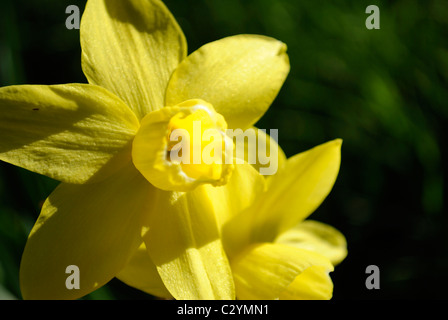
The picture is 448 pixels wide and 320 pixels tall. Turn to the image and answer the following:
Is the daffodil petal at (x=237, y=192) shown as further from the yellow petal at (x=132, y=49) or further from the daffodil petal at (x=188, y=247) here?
the yellow petal at (x=132, y=49)

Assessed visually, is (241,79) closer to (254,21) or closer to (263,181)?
(263,181)

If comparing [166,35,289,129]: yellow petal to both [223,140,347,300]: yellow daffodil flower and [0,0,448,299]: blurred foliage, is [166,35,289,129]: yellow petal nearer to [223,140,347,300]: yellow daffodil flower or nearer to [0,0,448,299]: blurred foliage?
[223,140,347,300]: yellow daffodil flower

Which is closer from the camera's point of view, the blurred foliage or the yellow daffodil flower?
the yellow daffodil flower

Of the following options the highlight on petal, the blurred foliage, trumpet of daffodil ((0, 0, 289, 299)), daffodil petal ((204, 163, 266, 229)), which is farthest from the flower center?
the blurred foliage

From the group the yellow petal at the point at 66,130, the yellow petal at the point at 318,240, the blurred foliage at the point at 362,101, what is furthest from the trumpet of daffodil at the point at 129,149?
the blurred foliage at the point at 362,101

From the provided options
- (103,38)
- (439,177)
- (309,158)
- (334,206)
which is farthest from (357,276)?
(103,38)

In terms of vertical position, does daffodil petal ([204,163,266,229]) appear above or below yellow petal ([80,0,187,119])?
below

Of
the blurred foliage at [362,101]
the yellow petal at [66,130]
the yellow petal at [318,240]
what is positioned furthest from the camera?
the blurred foliage at [362,101]
